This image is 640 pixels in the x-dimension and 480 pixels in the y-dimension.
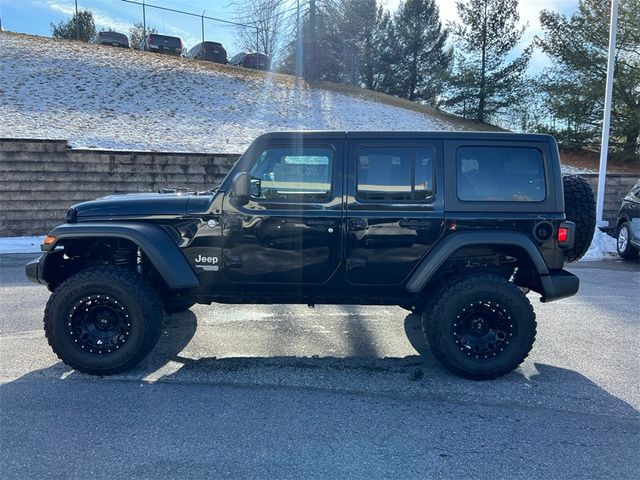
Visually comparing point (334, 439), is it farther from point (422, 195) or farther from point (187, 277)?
point (422, 195)

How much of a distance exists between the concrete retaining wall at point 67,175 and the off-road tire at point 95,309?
7362 millimetres

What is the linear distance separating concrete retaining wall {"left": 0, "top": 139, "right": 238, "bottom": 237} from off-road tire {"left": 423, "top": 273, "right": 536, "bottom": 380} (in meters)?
8.48

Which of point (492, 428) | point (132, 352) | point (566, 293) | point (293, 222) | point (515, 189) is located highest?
point (515, 189)

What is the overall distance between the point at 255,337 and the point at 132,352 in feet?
4.23

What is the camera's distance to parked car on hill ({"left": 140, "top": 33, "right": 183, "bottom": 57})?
86.4ft

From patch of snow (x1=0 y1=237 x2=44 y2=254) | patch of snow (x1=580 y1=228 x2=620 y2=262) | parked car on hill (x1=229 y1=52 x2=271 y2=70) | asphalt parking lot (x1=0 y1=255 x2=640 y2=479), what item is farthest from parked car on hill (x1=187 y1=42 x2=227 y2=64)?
asphalt parking lot (x1=0 y1=255 x2=640 y2=479)

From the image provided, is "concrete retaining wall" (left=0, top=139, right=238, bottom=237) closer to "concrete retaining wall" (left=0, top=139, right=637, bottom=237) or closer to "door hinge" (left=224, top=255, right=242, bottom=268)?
"concrete retaining wall" (left=0, top=139, right=637, bottom=237)

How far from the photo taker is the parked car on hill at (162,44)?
26344 mm

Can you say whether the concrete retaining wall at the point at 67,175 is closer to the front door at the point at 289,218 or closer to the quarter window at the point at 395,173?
the front door at the point at 289,218

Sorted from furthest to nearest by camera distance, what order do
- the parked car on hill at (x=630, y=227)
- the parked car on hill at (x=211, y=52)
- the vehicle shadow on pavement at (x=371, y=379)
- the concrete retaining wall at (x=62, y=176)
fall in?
the parked car on hill at (x=211, y=52), the concrete retaining wall at (x=62, y=176), the parked car on hill at (x=630, y=227), the vehicle shadow on pavement at (x=371, y=379)

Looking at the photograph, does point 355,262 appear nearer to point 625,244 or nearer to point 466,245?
point 466,245

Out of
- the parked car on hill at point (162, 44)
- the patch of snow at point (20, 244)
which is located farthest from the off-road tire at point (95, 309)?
the parked car on hill at point (162, 44)

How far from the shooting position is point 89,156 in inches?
414

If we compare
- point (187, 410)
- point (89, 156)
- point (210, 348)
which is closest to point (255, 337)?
point (210, 348)
